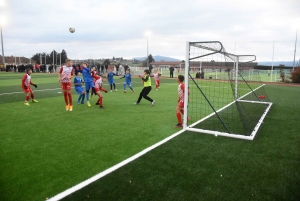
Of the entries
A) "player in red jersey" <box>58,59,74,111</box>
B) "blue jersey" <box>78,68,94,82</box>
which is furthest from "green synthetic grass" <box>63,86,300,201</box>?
"blue jersey" <box>78,68,94,82</box>

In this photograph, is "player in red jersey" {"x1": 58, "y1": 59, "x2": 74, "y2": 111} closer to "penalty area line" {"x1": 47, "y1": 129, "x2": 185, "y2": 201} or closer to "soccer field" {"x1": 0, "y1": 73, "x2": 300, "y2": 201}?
"soccer field" {"x1": 0, "y1": 73, "x2": 300, "y2": 201}

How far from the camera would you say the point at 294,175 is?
4.08 meters

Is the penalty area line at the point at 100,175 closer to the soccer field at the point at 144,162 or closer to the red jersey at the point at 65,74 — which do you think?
the soccer field at the point at 144,162

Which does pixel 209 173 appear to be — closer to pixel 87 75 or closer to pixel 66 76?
pixel 66 76

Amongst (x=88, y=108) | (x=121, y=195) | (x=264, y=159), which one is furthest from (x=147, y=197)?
(x=88, y=108)

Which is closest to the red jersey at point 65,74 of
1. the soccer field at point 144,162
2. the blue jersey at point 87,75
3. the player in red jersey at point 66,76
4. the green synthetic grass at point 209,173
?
the player in red jersey at point 66,76

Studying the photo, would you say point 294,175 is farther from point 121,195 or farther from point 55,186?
point 55,186

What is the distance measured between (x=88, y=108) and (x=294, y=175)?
27.7 feet

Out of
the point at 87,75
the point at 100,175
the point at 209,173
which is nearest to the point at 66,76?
the point at 87,75

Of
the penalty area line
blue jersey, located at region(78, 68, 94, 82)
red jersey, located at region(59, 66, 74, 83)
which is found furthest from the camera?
blue jersey, located at region(78, 68, 94, 82)

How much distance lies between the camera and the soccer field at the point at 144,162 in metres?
3.55

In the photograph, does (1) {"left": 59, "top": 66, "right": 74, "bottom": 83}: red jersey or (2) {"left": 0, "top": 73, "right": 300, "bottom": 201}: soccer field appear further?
(1) {"left": 59, "top": 66, "right": 74, "bottom": 83}: red jersey

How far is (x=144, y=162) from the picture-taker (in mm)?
4574

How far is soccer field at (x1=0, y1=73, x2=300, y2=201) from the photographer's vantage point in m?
3.55
